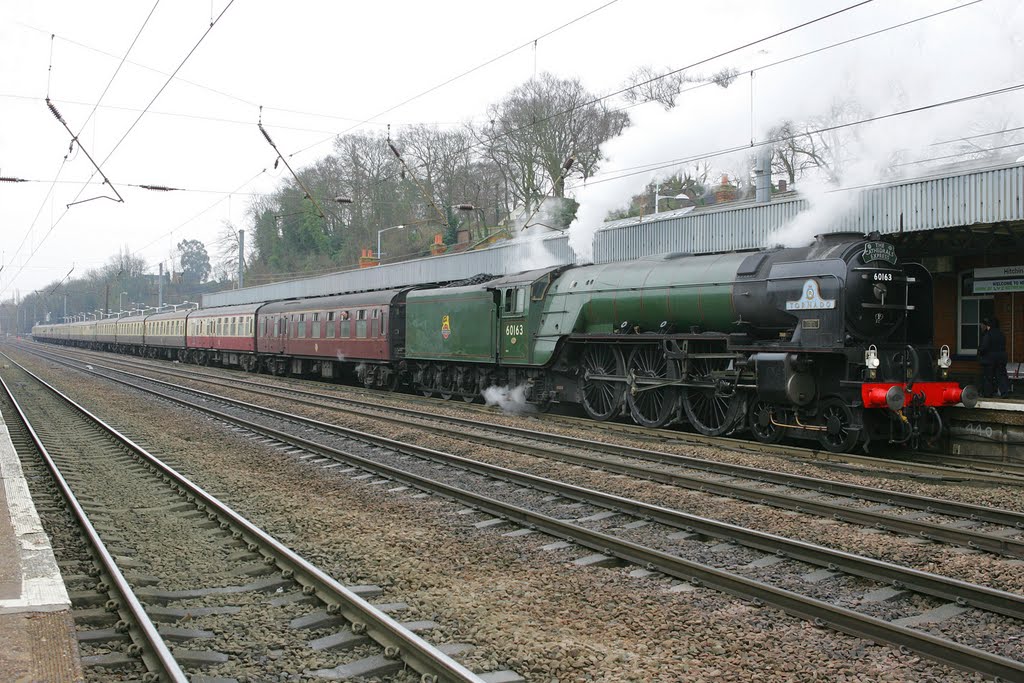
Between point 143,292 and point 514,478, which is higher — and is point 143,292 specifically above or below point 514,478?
above

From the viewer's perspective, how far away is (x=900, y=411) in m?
11.1

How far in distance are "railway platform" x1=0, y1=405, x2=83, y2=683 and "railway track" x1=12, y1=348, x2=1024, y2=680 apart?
3.72 meters

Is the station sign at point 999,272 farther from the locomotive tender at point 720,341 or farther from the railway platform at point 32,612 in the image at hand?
the railway platform at point 32,612

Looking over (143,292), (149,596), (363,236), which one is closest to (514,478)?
(149,596)

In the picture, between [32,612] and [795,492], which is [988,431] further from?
[32,612]

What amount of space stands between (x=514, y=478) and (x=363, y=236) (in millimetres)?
48945

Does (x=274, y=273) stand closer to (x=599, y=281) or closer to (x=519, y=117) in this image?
(x=519, y=117)

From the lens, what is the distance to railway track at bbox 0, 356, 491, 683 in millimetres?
4488

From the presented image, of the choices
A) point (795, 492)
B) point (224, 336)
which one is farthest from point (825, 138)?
point (224, 336)

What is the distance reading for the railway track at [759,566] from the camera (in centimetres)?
476

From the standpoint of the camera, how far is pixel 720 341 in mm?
13172

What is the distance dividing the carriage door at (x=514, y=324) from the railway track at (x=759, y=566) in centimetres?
711

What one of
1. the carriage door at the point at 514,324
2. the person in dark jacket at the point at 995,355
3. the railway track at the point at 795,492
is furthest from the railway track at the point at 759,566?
the person in dark jacket at the point at 995,355

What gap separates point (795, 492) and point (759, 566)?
9.51 ft
